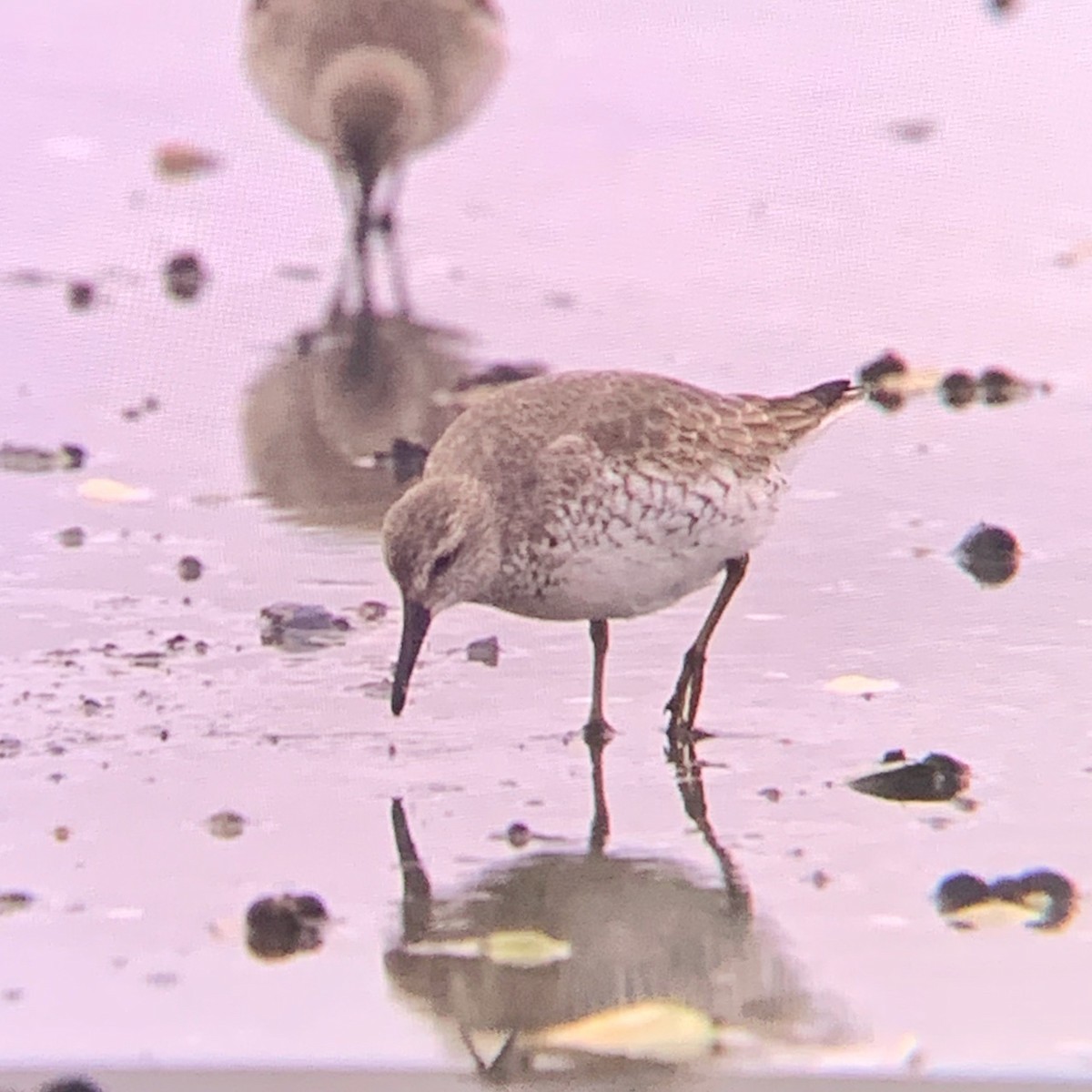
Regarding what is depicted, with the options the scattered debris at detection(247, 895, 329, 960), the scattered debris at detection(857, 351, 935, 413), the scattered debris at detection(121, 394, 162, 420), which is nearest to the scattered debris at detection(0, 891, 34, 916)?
the scattered debris at detection(247, 895, 329, 960)

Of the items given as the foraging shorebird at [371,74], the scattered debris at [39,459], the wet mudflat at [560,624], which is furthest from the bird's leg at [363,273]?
the scattered debris at [39,459]

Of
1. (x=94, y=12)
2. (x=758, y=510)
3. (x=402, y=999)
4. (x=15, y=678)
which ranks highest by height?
(x=94, y=12)

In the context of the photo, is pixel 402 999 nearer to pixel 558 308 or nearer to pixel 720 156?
pixel 558 308

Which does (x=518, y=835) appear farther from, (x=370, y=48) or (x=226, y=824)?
(x=370, y=48)

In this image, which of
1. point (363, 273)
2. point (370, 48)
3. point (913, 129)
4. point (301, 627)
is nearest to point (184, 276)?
point (363, 273)

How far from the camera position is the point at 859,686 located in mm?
6566

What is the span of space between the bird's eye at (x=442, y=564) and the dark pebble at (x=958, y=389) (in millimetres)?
3242

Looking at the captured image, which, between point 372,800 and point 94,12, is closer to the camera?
point 372,800

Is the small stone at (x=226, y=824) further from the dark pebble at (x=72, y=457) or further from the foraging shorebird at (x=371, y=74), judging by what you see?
the foraging shorebird at (x=371, y=74)

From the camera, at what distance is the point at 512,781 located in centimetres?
596

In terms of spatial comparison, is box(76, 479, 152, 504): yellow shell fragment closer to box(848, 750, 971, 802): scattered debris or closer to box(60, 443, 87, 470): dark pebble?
box(60, 443, 87, 470): dark pebble

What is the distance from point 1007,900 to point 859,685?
4.43 feet

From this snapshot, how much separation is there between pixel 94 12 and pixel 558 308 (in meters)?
5.13

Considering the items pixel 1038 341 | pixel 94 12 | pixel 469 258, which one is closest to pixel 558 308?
pixel 469 258
